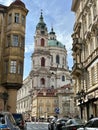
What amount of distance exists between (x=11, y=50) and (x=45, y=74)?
7184 cm

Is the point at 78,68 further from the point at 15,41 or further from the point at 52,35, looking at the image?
the point at 52,35

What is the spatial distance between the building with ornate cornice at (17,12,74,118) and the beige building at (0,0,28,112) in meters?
65.2

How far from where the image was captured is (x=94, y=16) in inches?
1332

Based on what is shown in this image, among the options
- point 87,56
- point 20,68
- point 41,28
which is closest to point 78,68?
point 87,56

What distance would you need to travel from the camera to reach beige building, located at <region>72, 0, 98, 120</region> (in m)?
32.7

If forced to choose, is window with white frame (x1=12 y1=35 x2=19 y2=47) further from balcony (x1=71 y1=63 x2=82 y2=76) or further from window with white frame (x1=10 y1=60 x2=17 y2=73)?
balcony (x1=71 y1=63 x2=82 y2=76)

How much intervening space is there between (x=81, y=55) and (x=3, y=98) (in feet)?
48.1

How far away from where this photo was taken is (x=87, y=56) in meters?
37.1

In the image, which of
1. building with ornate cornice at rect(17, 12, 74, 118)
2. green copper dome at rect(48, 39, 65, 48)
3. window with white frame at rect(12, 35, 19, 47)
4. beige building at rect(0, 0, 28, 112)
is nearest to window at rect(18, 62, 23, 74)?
beige building at rect(0, 0, 28, 112)

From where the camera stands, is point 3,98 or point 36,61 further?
point 36,61

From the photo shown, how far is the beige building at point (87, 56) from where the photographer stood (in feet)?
107

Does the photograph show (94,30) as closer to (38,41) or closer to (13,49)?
(13,49)

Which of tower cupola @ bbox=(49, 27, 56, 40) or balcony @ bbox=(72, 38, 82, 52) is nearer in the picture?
balcony @ bbox=(72, 38, 82, 52)

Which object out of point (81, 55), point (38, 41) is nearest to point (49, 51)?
point (38, 41)
